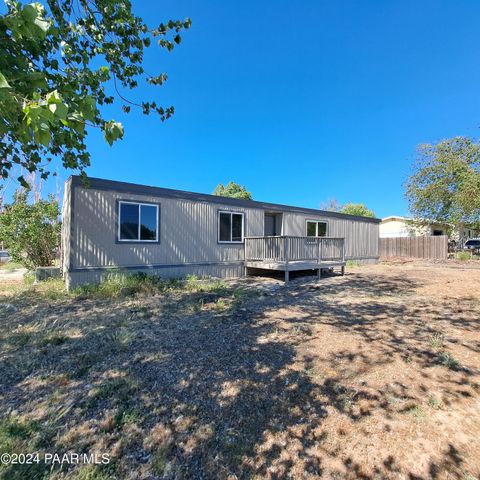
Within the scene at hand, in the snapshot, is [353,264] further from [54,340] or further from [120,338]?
[54,340]

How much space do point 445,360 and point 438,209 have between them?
25810 millimetres

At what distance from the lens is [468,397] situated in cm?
270

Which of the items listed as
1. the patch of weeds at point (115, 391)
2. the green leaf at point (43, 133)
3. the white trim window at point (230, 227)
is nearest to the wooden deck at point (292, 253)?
the white trim window at point (230, 227)

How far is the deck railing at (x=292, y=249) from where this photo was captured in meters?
9.65

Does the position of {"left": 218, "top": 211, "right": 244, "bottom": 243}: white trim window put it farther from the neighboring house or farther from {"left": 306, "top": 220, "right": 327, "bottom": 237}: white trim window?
the neighboring house

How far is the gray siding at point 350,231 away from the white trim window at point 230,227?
7.64 feet

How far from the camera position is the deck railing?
380 inches

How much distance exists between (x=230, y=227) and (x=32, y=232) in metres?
6.71

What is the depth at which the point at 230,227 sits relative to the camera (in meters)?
10.6

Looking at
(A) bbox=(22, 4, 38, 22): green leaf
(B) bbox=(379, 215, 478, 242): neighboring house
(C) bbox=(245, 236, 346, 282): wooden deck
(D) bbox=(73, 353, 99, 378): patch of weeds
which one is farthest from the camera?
(B) bbox=(379, 215, 478, 242): neighboring house

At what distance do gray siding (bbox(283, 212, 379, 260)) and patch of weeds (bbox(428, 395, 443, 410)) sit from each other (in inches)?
376

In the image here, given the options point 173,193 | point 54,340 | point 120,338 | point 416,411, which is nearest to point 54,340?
point 54,340

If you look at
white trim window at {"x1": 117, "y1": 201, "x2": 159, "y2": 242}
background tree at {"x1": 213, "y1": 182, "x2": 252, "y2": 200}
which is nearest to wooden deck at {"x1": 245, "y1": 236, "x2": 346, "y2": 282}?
white trim window at {"x1": 117, "y1": 201, "x2": 159, "y2": 242}

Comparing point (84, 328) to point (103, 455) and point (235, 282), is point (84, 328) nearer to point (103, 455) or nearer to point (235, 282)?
point (103, 455)
